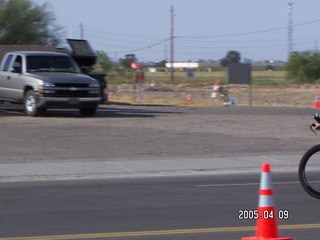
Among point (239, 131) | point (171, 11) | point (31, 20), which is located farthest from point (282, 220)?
point (171, 11)

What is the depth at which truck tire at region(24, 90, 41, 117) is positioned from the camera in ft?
75.9

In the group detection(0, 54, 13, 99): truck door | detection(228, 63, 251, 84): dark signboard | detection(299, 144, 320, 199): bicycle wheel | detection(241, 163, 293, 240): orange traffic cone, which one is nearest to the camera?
detection(241, 163, 293, 240): orange traffic cone

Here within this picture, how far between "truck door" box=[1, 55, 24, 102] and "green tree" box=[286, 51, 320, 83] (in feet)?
198

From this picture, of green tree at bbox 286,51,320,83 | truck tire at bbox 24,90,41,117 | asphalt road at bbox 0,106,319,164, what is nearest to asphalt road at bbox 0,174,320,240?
asphalt road at bbox 0,106,319,164

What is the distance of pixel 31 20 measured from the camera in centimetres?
4231

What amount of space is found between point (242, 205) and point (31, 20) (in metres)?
34.0

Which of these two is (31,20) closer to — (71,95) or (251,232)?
(71,95)

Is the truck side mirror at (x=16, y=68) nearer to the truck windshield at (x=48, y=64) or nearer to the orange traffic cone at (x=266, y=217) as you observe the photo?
the truck windshield at (x=48, y=64)

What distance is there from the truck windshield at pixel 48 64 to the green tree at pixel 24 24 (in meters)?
17.5

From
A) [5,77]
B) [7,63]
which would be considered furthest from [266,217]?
[7,63]

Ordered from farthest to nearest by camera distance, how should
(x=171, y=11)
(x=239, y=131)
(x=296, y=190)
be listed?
1. (x=171, y=11)
2. (x=239, y=131)
3. (x=296, y=190)

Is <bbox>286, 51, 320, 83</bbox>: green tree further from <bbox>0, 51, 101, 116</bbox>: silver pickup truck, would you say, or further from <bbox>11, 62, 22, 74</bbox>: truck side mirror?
<bbox>11, 62, 22, 74</bbox>: truck side mirror

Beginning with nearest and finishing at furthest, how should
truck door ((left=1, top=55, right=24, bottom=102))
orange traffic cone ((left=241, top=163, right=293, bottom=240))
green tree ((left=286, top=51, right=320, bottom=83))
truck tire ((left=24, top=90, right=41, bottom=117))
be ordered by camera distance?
1. orange traffic cone ((left=241, top=163, right=293, bottom=240))
2. truck tire ((left=24, top=90, right=41, bottom=117))
3. truck door ((left=1, top=55, right=24, bottom=102))
4. green tree ((left=286, top=51, right=320, bottom=83))

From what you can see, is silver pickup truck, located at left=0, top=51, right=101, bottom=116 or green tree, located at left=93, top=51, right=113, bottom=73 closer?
silver pickup truck, located at left=0, top=51, right=101, bottom=116
